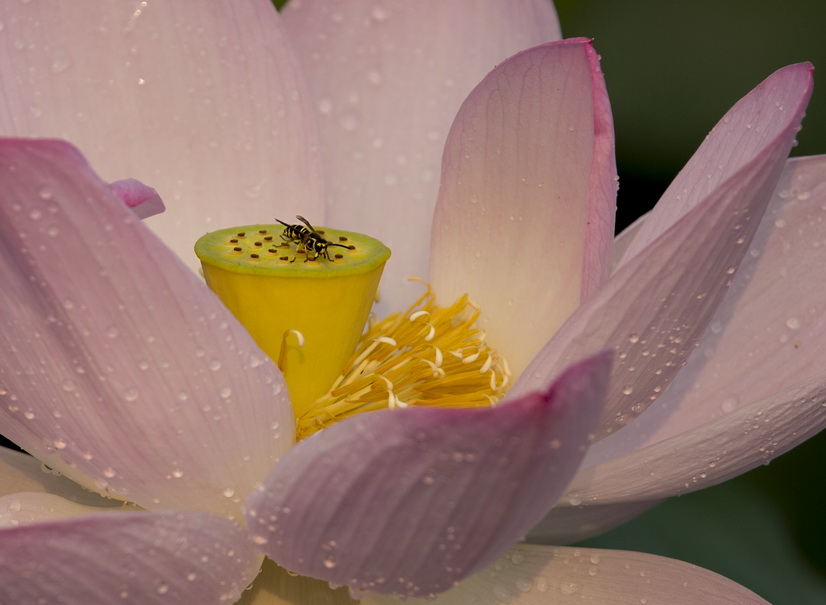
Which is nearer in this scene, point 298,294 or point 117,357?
point 117,357

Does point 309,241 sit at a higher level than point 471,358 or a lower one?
higher

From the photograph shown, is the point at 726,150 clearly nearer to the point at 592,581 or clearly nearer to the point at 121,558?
the point at 592,581

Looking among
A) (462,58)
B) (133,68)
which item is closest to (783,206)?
(462,58)

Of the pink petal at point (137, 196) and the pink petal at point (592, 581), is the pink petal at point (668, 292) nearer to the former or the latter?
the pink petal at point (592, 581)

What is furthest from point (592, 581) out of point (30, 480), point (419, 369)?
point (30, 480)

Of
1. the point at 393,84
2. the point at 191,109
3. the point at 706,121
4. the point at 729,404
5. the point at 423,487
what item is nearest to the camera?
the point at 423,487

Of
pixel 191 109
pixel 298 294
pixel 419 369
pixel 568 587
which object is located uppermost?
pixel 191 109
